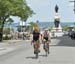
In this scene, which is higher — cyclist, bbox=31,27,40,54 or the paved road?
cyclist, bbox=31,27,40,54

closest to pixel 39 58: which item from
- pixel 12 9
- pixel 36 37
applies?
pixel 36 37

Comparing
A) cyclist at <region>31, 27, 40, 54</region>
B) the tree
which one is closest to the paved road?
cyclist at <region>31, 27, 40, 54</region>

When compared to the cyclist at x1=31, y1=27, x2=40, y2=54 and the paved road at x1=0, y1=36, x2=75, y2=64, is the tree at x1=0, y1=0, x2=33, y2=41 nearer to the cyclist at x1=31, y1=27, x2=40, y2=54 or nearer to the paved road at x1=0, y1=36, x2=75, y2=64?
the paved road at x1=0, y1=36, x2=75, y2=64

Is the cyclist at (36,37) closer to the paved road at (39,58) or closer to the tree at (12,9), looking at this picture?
the paved road at (39,58)

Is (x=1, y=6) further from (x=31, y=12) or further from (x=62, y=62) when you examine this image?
(x=62, y=62)

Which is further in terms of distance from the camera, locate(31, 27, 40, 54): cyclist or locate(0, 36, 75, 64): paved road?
locate(31, 27, 40, 54): cyclist

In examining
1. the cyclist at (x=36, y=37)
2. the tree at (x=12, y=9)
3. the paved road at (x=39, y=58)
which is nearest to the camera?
the paved road at (x=39, y=58)

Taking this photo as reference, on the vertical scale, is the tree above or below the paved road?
above

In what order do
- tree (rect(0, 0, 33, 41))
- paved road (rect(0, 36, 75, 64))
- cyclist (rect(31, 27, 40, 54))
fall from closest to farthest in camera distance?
1. paved road (rect(0, 36, 75, 64))
2. cyclist (rect(31, 27, 40, 54))
3. tree (rect(0, 0, 33, 41))

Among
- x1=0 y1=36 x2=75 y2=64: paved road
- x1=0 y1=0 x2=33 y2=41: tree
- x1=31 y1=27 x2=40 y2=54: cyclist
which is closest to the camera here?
x1=0 y1=36 x2=75 y2=64: paved road

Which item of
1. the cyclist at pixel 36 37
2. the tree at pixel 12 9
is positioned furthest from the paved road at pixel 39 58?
the tree at pixel 12 9

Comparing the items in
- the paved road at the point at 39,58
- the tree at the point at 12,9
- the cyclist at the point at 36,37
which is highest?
the tree at the point at 12,9

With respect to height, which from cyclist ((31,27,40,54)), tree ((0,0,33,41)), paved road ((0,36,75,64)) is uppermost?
tree ((0,0,33,41))

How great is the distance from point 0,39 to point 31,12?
31.5 feet
